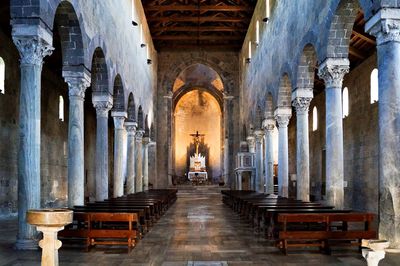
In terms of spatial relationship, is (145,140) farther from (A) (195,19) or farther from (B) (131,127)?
(A) (195,19)

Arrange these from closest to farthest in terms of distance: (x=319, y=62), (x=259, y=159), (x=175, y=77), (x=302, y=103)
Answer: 1. (x=319, y=62)
2. (x=302, y=103)
3. (x=259, y=159)
4. (x=175, y=77)

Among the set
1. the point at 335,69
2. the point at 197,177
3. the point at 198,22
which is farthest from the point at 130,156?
the point at 197,177

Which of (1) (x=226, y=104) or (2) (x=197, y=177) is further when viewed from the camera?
(2) (x=197, y=177)

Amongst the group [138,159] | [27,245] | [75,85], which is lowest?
[27,245]

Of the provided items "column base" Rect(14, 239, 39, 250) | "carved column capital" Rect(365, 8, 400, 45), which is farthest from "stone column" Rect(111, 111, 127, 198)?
"carved column capital" Rect(365, 8, 400, 45)

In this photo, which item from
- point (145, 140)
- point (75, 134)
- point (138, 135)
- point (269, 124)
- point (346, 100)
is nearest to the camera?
point (75, 134)

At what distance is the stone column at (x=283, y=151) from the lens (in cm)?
2094

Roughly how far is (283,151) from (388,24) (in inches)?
483

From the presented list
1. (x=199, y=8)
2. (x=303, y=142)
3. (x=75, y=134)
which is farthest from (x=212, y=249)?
(x=199, y=8)

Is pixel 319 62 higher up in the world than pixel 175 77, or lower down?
lower down

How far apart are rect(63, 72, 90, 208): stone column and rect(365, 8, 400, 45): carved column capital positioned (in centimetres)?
838

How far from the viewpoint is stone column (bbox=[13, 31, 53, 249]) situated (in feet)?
31.9

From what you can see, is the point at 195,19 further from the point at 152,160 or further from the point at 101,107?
the point at 101,107

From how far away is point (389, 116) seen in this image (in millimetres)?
9477
